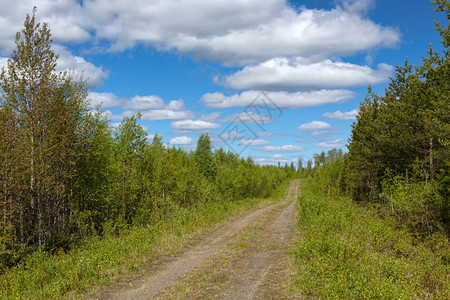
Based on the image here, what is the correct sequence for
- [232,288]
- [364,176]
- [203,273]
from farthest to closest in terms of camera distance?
[364,176] < [203,273] < [232,288]

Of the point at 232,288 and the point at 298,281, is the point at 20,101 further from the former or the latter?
the point at 298,281

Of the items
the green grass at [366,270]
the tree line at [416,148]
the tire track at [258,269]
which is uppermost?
the tree line at [416,148]

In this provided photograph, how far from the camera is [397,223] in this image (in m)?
16.8

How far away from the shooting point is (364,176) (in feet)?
102

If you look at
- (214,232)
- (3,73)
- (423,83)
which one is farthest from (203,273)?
(423,83)

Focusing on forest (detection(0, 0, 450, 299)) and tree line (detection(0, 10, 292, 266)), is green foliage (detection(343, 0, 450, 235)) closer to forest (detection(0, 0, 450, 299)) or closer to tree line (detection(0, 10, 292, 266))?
forest (detection(0, 0, 450, 299))

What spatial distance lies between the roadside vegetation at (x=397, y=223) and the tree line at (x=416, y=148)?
5 cm

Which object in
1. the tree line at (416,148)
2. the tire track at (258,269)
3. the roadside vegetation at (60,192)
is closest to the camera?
the tire track at (258,269)

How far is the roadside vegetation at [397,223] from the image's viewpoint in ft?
24.6

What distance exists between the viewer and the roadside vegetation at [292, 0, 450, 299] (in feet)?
24.6

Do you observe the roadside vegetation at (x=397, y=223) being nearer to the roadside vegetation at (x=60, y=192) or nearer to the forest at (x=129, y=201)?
the forest at (x=129, y=201)

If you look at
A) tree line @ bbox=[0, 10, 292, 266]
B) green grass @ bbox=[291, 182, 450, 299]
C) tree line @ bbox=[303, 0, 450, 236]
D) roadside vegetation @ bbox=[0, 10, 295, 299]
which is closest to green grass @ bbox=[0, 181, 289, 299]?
roadside vegetation @ bbox=[0, 10, 295, 299]

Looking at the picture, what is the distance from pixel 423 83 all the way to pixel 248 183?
4166cm

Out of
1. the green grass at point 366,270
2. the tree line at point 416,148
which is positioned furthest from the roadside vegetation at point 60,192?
the tree line at point 416,148
